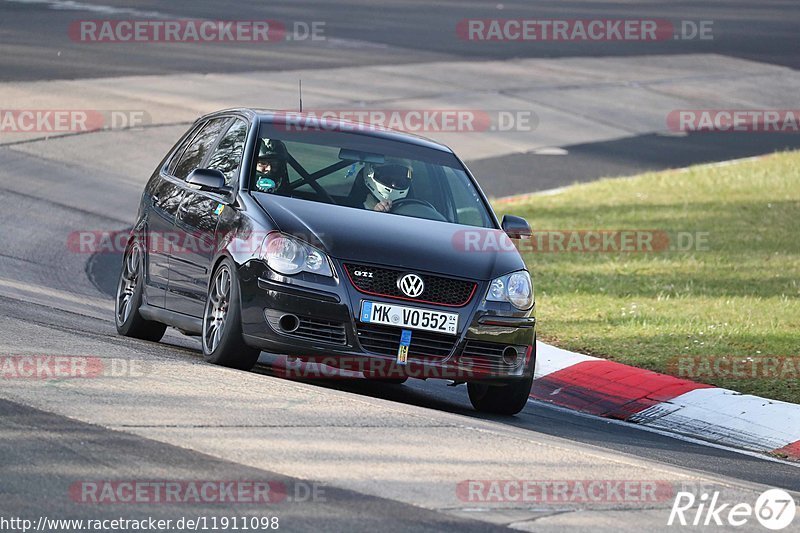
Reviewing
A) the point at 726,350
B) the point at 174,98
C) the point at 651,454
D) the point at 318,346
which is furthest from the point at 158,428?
the point at 174,98

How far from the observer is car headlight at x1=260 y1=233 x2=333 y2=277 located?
28.3ft

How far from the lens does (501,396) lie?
31.1 feet

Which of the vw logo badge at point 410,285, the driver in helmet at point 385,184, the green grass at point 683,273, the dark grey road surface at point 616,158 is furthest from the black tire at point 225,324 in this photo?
the dark grey road surface at point 616,158

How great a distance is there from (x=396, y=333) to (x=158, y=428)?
1.94 m

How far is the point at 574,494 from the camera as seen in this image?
675 cm

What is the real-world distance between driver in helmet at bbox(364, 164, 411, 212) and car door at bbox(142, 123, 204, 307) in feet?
4.52

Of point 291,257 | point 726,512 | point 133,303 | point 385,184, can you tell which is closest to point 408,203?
point 385,184

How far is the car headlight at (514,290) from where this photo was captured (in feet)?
29.3

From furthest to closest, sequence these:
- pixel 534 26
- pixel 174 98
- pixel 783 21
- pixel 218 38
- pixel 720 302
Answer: pixel 783 21 → pixel 534 26 → pixel 218 38 → pixel 174 98 → pixel 720 302

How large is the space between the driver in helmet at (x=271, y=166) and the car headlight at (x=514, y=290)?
1576 mm

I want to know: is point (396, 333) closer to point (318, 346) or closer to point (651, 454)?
point (318, 346)

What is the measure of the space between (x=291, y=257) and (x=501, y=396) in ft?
5.73
